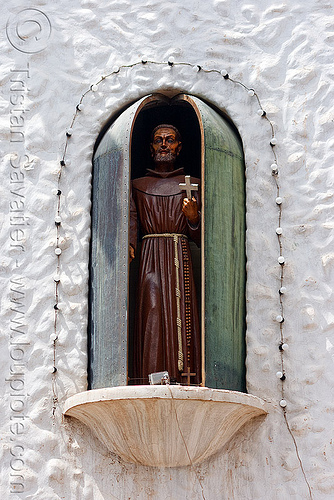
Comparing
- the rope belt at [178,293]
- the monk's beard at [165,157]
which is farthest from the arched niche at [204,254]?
the monk's beard at [165,157]

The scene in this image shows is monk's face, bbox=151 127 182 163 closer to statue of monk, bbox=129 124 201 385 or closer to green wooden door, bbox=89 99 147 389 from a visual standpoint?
statue of monk, bbox=129 124 201 385

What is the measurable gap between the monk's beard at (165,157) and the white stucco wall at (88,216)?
0.32 meters

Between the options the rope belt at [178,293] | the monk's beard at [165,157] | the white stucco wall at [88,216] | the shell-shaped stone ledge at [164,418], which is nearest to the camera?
the shell-shaped stone ledge at [164,418]

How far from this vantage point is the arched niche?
16.9ft

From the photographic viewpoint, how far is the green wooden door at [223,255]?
5.14m

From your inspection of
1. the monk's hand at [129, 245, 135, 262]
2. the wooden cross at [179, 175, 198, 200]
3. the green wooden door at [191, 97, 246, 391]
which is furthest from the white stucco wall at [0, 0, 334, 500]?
the wooden cross at [179, 175, 198, 200]

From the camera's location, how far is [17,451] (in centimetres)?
513

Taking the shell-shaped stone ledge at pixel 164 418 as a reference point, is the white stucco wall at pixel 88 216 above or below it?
above

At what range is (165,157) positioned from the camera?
5.65 meters

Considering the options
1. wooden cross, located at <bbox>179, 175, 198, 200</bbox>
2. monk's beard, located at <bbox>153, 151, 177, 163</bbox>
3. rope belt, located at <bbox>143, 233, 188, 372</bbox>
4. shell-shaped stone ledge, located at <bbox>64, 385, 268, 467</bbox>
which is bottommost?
shell-shaped stone ledge, located at <bbox>64, 385, 268, 467</bbox>

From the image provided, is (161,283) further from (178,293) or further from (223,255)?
(223,255)

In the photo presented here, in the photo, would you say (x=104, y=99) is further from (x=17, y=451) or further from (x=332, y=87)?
(x=17, y=451)

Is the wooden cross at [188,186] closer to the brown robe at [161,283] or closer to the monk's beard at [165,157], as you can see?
the brown robe at [161,283]

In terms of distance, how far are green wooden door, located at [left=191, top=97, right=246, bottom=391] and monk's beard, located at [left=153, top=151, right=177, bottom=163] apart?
289 mm
